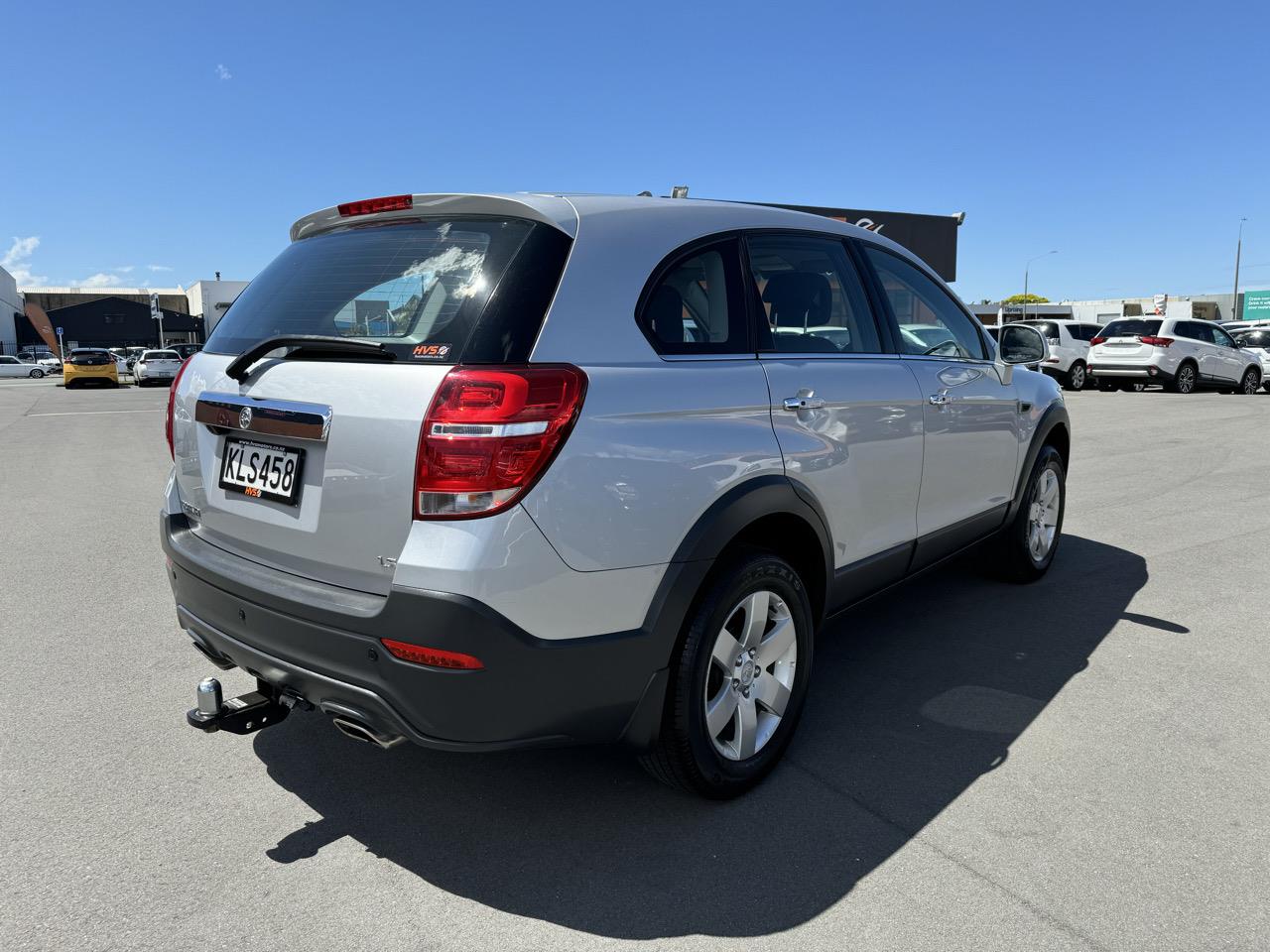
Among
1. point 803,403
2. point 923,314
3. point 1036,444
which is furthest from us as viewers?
point 1036,444

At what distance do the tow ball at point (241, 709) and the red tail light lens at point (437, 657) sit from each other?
539 mm

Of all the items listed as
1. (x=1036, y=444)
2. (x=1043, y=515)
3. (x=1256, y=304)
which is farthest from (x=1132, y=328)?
(x=1256, y=304)

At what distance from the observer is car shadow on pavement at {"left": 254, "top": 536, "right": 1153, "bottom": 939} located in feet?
7.95

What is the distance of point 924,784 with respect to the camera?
298 cm

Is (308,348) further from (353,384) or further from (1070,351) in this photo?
(1070,351)

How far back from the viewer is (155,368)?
3225cm

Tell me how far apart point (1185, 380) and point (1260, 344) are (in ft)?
16.7

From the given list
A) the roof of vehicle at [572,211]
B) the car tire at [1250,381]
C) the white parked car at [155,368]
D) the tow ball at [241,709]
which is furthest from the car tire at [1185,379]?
the white parked car at [155,368]

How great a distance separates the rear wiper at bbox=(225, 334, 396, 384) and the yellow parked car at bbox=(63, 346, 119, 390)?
3199 cm

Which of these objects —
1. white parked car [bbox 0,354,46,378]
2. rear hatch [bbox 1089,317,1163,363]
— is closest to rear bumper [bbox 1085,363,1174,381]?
rear hatch [bbox 1089,317,1163,363]

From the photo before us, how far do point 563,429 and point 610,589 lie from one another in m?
0.44

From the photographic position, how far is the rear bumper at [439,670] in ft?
7.14

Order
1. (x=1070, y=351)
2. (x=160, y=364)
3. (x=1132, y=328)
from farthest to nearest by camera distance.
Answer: (x=160, y=364) → (x=1070, y=351) → (x=1132, y=328)

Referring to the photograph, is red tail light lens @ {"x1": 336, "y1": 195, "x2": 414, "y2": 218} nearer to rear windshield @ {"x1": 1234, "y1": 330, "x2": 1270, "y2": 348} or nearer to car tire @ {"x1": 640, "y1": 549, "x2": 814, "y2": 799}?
car tire @ {"x1": 640, "y1": 549, "x2": 814, "y2": 799}
